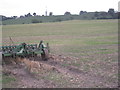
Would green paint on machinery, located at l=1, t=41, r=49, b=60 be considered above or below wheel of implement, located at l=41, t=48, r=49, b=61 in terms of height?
above

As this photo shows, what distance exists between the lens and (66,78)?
811 centimetres

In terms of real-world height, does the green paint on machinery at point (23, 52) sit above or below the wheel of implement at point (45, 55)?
above

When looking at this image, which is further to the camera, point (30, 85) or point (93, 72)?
point (93, 72)

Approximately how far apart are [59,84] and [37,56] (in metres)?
4.65

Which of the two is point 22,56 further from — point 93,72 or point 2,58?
point 93,72

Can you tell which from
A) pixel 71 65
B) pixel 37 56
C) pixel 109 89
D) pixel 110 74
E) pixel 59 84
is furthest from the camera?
pixel 37 56

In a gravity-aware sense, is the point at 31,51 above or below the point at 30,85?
above

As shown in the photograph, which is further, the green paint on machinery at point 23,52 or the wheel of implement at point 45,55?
the wheel of implement at point 45,55

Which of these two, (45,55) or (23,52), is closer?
(23,52)

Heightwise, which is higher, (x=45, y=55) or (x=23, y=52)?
(x=23, y=52)

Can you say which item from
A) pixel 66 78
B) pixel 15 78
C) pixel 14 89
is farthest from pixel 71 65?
pixel 14 89

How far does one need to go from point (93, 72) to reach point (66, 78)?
1.38 m

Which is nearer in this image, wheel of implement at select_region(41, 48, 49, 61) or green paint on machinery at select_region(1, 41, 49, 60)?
green paint on machinery at select_region(1, 41, 49, 60)

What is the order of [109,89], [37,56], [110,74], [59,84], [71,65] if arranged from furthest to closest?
[37,56] < [71,65] < [110,74] < [59,84] < [109,89]
